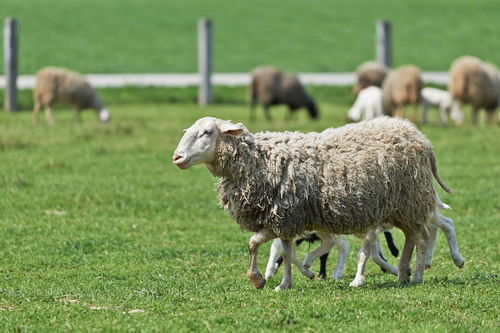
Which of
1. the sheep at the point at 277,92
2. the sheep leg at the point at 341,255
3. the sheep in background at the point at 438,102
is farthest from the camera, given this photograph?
the sheep at the point at 277,92

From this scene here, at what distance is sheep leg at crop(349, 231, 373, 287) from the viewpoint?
9.14 meters

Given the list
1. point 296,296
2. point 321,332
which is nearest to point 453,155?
point 296,296

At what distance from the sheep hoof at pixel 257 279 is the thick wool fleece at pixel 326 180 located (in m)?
0.38

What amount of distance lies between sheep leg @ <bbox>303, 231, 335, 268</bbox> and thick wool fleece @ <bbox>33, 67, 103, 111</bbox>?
15.3 metres

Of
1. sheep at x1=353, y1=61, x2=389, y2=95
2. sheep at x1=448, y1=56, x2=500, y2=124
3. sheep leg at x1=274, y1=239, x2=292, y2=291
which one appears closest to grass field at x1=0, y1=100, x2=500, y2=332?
sheep leg at x1=274, y1=239, x2=292, y2=291

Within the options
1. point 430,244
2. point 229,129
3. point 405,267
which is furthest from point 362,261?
point 229,129

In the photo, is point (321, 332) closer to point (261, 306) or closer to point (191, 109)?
point (261, 306)

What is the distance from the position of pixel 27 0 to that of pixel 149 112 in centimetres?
2571

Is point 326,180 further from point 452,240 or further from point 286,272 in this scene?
point 452,240

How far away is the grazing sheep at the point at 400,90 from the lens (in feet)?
77.8

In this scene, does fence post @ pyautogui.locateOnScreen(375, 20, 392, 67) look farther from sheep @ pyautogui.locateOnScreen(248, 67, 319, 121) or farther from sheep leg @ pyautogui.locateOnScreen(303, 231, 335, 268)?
sheep leg @ pyautogui.locateOnScreen(303, 231, 335, 268)

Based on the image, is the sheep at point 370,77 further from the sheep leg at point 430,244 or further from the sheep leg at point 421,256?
the sheep leg at point 421,256

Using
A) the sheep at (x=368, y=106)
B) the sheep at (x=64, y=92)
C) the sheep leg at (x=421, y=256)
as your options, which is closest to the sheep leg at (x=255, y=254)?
the sheep leg at (x=421, y=256)

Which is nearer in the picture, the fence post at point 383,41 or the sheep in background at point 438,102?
the sheep in background at point 438,102
